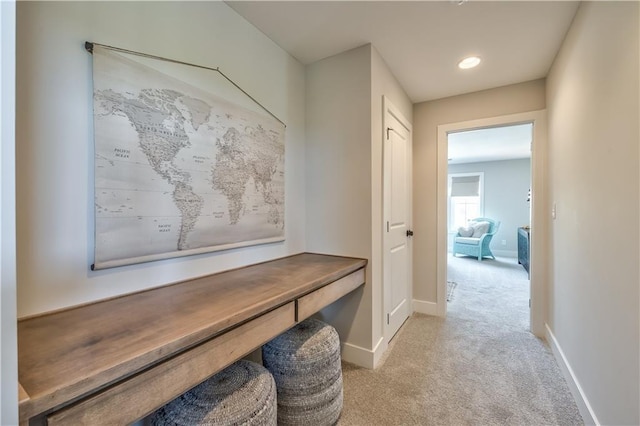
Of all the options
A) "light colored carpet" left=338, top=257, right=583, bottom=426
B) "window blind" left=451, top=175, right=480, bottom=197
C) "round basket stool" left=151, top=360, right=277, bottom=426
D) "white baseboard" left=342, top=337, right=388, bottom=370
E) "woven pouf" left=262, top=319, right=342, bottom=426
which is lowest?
"light colored carpet" left=338, top=257, right=583, bottom=426

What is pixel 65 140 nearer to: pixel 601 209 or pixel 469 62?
pixel 601 209

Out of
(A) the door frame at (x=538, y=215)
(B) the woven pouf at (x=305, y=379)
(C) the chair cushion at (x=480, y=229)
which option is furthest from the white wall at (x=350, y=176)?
(C) the chair cushion at (x=480, y=229)

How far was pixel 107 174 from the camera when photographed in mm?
1128

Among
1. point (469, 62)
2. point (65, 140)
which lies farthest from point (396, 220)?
point (65, 140)

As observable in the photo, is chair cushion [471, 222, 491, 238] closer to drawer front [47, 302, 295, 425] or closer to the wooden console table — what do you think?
the wooden console table

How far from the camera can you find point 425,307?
3055mm

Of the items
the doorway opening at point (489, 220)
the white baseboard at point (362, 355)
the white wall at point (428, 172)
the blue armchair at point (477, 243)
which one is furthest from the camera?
the blue armchair at point (477, 243)

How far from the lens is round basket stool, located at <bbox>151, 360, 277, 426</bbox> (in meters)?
0.99

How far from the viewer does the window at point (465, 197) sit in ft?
23.8

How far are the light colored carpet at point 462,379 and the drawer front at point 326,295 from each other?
0.64 metres

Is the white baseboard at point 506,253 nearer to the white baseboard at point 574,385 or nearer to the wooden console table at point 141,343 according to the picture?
the white baseboard at point 574,385

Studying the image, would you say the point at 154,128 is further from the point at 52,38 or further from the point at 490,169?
the point at 490,169

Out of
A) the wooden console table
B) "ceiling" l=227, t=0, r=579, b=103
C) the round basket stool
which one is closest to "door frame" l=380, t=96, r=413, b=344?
"ceiling" l=227, t=0, r=579, b=103

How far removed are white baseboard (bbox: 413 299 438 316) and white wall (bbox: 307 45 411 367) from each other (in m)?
1.12
